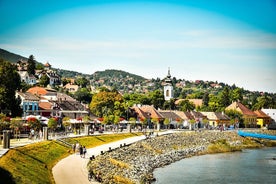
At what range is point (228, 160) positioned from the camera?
55.9 metres

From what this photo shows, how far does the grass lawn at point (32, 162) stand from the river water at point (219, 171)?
9295 mm

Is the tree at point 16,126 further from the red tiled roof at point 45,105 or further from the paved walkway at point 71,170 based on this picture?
the red tiled roof at point 45,105

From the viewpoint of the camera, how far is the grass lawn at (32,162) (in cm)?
2488

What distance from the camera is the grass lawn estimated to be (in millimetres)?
24875

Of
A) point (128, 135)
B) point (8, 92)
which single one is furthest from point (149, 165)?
point (8, 92)

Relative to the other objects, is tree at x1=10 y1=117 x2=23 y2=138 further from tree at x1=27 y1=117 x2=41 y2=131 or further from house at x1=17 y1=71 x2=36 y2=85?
house at x1=17 y1=71 x2=36 y2=85

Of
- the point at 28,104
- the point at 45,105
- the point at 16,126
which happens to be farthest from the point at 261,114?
the point at 16,126

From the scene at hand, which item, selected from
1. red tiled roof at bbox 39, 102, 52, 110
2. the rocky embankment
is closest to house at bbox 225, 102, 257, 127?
the rocky embankment

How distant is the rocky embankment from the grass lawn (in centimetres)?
347

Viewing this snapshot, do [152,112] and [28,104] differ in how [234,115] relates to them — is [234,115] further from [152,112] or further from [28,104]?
[28,104]

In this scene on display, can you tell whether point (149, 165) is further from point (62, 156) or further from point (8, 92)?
point (8, 92)

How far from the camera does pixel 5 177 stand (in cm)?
Answer: 2362

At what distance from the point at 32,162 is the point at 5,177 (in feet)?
24.6

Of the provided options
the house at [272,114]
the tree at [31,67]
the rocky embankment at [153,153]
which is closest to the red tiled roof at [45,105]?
the rocky embankment at [153,153]
